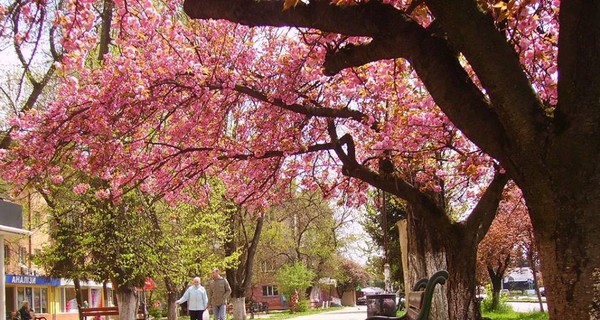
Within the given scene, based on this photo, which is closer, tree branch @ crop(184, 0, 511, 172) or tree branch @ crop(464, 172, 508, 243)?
tree branch @ crop(184, 0, 511, 172)

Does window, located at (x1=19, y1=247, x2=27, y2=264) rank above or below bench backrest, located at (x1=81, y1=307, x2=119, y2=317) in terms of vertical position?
above

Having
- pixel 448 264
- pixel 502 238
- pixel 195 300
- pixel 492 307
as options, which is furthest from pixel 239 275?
pixel 448 264

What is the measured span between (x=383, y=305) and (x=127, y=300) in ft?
29.1

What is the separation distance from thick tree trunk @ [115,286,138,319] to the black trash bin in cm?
804

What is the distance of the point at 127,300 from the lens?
20.0 meters

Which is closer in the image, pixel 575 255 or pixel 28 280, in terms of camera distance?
pixel 575 255

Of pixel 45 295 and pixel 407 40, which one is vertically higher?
pixel 407 40

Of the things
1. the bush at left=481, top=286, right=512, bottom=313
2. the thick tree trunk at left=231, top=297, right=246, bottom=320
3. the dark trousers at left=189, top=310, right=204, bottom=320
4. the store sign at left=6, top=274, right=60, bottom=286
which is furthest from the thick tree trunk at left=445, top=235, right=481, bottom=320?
the store sign at left=6, top=274, right=60, bottom=286

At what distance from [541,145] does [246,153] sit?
713 cm

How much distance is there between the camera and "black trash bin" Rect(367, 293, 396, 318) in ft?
50.1

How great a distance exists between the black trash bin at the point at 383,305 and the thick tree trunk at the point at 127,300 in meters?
8.04

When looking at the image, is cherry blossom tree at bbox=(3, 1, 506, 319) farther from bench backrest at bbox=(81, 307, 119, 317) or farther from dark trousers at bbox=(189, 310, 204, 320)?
bench backrest at bbox=(81, 307, 119, 317)

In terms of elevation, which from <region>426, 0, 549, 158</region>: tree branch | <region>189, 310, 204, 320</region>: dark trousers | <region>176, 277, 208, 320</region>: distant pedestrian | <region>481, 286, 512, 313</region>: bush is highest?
<region>426, 0, 549, 158</region>: tree branch

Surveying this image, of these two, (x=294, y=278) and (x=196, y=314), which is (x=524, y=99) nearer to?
(x=196, y=314)
